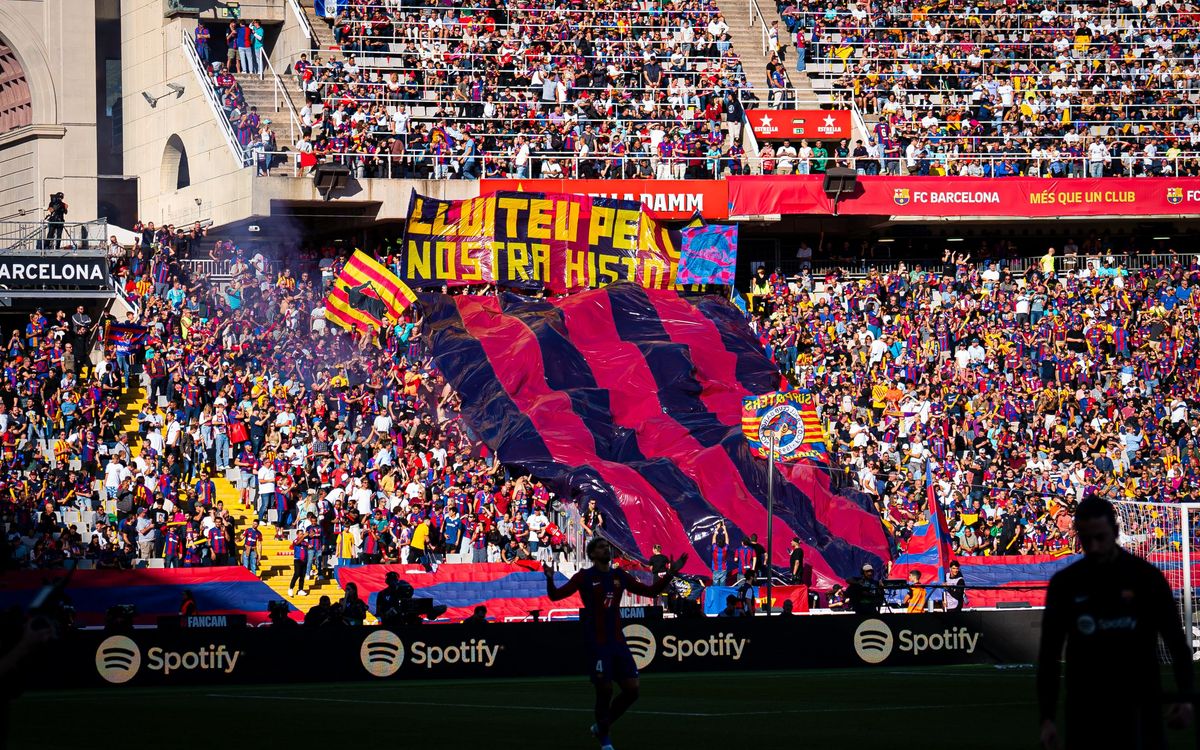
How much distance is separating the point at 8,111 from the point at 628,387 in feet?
96.5

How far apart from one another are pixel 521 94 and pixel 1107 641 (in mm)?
39090

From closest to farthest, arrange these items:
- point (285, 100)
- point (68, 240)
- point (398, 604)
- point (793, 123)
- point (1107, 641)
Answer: point (1107, 641), point (398, 604), point (68, 240), point (285, 100), point (793, 123)

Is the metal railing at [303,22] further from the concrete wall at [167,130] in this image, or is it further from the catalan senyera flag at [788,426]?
the catalan senyera flag at [788,426]

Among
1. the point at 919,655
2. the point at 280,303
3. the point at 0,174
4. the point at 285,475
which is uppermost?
the point at 0,174

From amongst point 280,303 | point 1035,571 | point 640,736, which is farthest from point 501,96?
point 640,736

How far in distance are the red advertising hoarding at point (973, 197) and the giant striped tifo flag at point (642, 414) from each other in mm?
3795

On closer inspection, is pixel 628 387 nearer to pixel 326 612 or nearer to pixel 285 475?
pixel 285 475

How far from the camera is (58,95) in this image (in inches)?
2176

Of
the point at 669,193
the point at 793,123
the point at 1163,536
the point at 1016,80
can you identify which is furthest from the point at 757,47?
the point at 1163,536

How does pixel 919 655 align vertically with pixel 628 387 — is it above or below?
below

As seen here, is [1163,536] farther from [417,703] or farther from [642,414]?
[417,703]

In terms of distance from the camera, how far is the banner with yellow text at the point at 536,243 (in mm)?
42094

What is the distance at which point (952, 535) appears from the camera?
36875 millimetres

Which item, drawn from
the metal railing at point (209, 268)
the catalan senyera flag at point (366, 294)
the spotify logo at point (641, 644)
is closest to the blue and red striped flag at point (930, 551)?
the spotify logo at point (641, 644)
